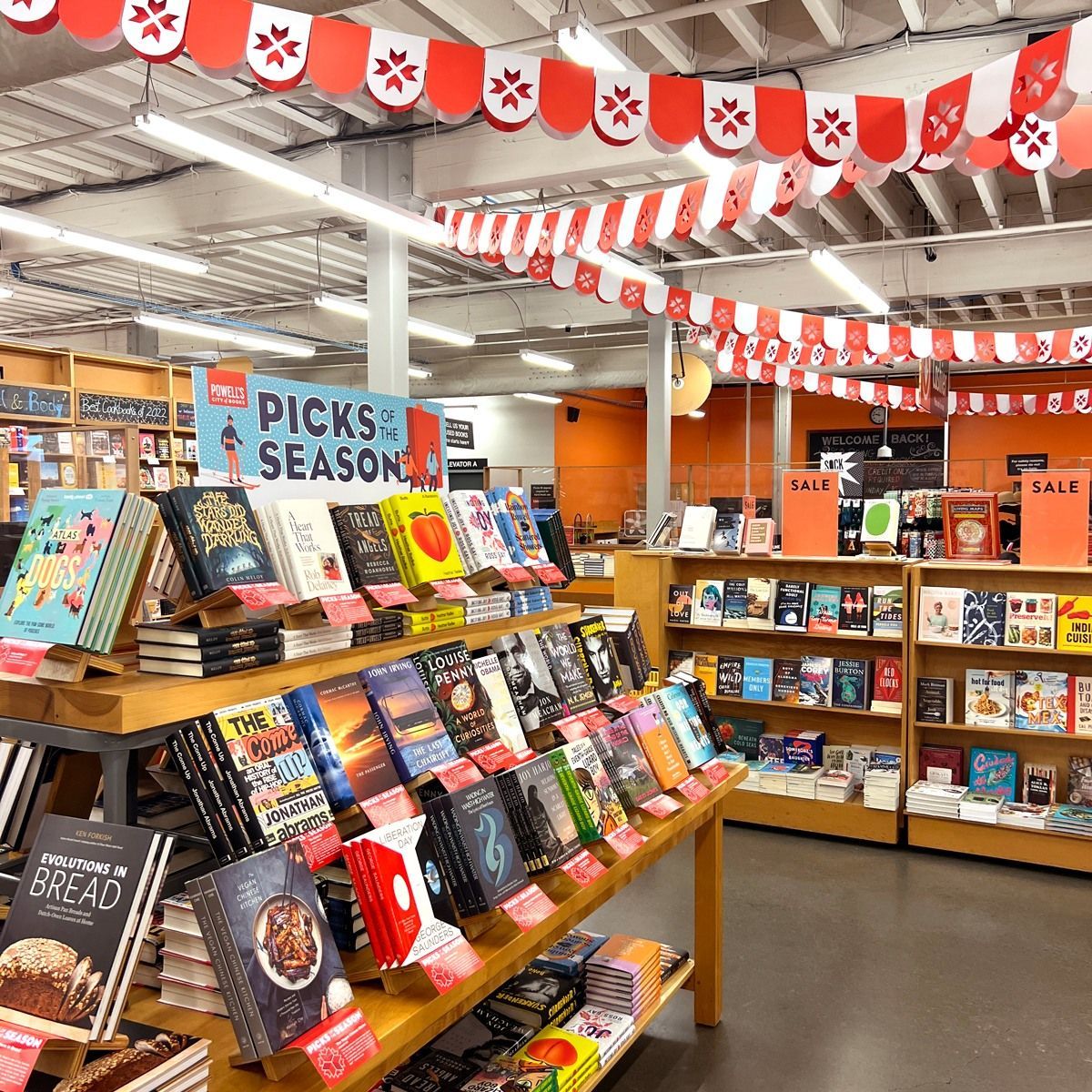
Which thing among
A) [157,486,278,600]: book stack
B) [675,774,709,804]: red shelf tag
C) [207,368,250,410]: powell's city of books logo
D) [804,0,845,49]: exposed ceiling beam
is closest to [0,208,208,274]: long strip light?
[804,0,845,49]: exposed ceiling beam

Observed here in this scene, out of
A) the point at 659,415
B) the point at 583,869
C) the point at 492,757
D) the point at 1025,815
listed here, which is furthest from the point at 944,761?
the point at 659,415

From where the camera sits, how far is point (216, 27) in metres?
2.72

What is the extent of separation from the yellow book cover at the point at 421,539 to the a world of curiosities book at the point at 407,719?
0.29 meters

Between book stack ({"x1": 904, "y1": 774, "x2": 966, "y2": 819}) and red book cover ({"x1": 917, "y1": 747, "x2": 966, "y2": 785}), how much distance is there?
95 mm

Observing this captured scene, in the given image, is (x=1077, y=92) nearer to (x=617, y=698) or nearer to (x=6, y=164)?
(x=617, y=698)

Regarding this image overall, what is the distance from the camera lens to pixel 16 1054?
133cm

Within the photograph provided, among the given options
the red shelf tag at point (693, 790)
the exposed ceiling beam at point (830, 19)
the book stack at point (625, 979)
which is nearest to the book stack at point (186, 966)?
the book stack at point (625, 979)

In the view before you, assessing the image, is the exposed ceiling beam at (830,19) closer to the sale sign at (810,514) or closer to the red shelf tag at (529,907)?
the sale sign at (810,514)

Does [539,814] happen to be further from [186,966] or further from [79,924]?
[79,924]

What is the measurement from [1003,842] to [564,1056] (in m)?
3.49

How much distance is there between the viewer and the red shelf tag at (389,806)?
1.97 metres

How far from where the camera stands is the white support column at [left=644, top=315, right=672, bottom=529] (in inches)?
440

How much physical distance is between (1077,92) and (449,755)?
2.16 metres

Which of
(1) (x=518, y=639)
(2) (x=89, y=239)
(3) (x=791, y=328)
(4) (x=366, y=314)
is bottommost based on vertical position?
(1) (x=518, y=639)
